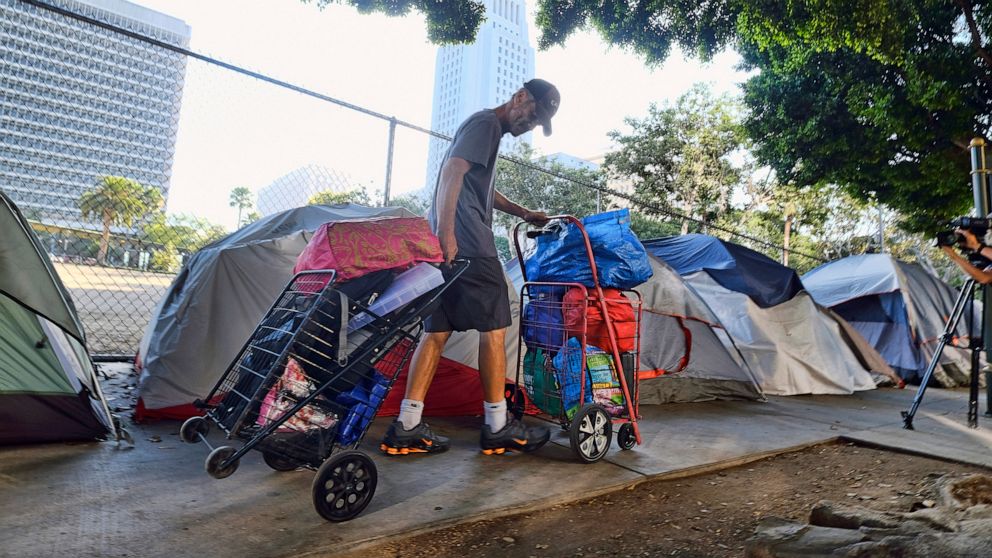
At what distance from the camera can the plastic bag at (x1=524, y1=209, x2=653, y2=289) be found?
300cm

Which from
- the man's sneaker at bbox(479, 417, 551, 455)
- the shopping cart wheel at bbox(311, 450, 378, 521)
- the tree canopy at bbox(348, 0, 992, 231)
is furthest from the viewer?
the tree canopy at bbox(348, 0, 992, 231)

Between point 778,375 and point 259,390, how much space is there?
5.44 meters

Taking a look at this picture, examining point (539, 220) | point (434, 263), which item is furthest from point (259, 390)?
point (539, 220)

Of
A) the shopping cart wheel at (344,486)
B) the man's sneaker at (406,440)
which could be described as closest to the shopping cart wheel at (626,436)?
the man's sneaker at (406,440)

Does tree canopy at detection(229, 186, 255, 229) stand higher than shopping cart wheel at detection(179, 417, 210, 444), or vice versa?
tree canopy at detection(229, 186, 255, 229)

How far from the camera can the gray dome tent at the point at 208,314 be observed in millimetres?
3088

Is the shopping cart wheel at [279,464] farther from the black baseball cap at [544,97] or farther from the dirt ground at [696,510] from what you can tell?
the black baseball cap at [544,97]

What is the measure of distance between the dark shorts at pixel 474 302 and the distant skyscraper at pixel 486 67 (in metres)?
43.4

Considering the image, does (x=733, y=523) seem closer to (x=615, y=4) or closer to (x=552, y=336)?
(x=552, y=336)

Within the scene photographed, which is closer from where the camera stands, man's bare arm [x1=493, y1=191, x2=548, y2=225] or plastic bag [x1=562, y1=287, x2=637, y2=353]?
plastic bag [x1=562, y1=287, x2=637, y2=353]

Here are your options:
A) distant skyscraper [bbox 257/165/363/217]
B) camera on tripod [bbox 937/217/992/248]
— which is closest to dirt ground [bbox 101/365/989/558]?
camera on tripod [bbox 937/217/992/248]

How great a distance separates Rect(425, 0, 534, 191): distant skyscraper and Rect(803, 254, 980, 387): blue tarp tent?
39061 mm

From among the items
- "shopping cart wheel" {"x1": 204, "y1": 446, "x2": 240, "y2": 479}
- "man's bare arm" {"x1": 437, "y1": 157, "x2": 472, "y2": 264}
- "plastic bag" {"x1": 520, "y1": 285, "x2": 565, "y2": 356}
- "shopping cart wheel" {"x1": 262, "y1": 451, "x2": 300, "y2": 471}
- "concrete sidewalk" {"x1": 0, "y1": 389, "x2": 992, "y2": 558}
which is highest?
"man's bare arm" {"x1": 437, "y1": 157, "x2": 472, "y2": 264}

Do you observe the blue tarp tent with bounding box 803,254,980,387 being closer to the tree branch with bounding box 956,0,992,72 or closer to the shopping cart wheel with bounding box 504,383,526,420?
the tree branch with bounding box 956,0,992,72
